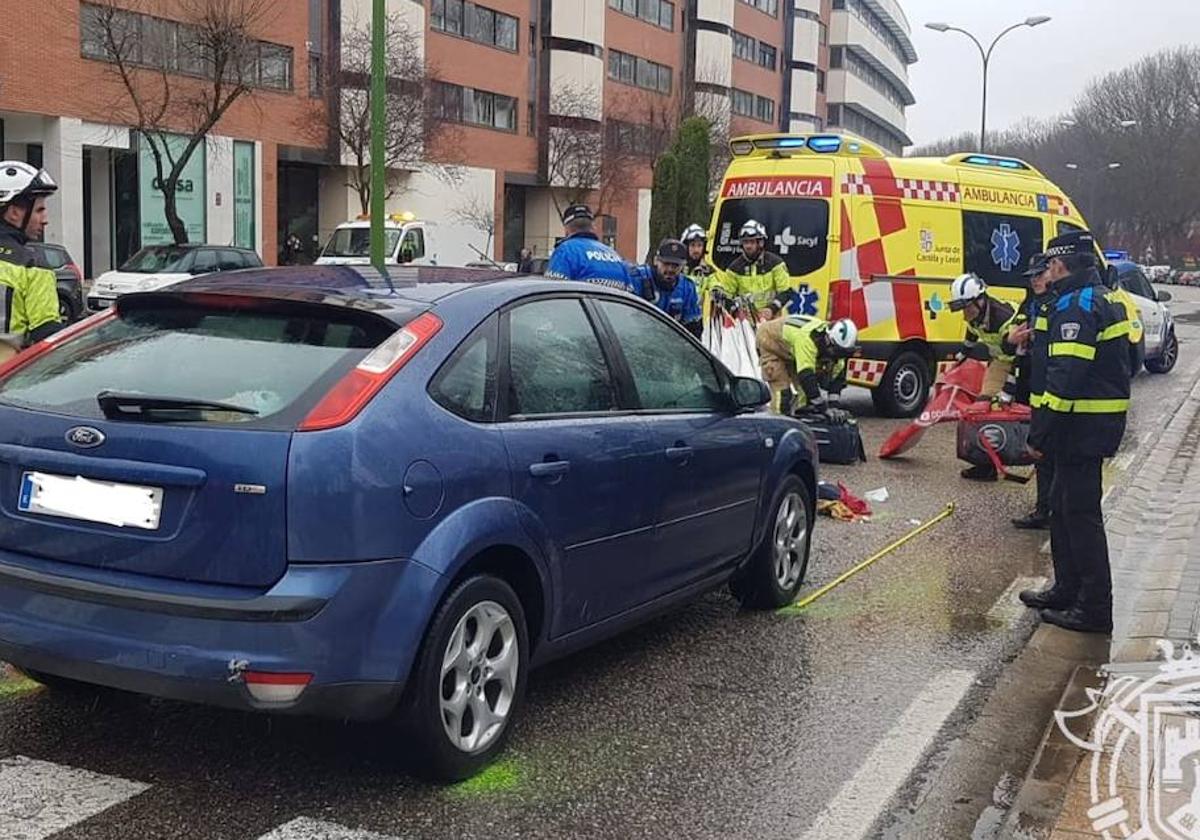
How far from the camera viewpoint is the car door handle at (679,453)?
496 centimetres

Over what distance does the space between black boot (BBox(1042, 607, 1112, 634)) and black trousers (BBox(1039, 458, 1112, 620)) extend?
1 centimetres

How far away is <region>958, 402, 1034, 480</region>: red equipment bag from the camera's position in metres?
10.3

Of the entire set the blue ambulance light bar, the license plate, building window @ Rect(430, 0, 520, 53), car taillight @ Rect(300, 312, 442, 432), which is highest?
building window @ Rect(430, 0, 520, 53)

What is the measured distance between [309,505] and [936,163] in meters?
11.3

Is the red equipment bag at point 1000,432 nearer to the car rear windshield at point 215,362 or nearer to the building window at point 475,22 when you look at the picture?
the car rear windshield at point 215,362

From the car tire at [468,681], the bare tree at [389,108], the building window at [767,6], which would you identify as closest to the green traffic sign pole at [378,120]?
the car tire at [468,681]

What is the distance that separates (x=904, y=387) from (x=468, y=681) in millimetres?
10518

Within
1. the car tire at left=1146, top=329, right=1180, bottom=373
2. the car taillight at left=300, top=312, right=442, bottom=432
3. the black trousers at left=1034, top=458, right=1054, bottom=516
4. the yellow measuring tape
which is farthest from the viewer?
the car tire at left=1146, top=329, right=1180, bottom=373

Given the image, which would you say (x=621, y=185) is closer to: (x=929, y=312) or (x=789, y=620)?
(x=929, y=312)

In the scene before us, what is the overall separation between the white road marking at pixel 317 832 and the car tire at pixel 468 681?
0.32m

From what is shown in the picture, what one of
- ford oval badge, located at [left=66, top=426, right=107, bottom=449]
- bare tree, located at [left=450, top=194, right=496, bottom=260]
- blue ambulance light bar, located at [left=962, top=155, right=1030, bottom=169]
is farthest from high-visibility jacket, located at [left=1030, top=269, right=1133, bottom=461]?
bare tree, located at [left=450, top=194, right=496, bottom=260]

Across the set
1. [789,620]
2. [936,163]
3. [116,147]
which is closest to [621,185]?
[116,147]

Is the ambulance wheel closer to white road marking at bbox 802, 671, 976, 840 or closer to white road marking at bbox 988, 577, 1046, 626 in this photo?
white road marking at bbox 988, 577, 1046, 626

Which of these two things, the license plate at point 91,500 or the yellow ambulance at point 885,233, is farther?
the yellow ambulance at point 885,233
